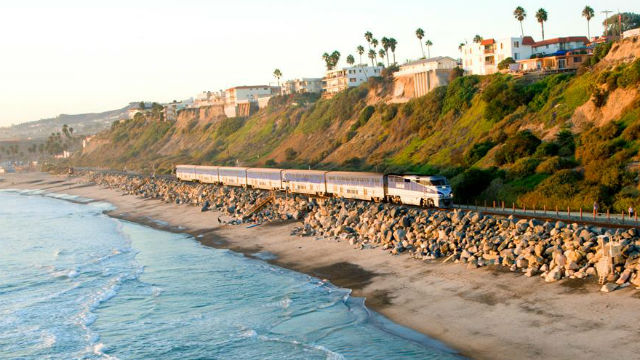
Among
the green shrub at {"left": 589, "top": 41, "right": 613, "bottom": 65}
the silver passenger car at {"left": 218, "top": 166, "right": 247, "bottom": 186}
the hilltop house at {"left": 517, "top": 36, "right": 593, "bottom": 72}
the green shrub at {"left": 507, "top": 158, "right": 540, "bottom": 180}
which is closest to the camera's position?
the green shrub at {"left": 507, "top": 158, "right": 540, "bottom": 180}

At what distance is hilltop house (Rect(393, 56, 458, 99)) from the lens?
98.3 metres

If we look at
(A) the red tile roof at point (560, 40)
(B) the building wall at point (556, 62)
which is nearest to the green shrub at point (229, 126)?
(A) the red tile roof at point (560, 40)

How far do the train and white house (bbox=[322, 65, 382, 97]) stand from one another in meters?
65.1

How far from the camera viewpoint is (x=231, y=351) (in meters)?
25.8

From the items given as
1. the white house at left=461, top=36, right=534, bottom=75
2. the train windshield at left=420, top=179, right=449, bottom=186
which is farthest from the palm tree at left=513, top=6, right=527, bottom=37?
the train windshield at left=420, top=179, right=449, bottom=186

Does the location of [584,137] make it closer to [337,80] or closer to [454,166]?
[454,166]

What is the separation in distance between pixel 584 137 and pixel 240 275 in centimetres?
3253

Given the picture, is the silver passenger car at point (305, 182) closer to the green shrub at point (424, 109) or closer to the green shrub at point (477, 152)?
the green shrub at point (477, 152)

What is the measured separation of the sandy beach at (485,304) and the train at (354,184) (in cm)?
848

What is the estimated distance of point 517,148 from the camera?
55844mm

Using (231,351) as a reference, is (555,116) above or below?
above

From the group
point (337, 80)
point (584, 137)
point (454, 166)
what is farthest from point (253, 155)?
point (584, 137)

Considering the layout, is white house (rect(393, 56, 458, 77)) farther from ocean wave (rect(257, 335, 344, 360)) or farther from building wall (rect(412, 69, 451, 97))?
ocean wave (rect(257, 335, 344, 360))

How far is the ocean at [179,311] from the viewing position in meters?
25.8
